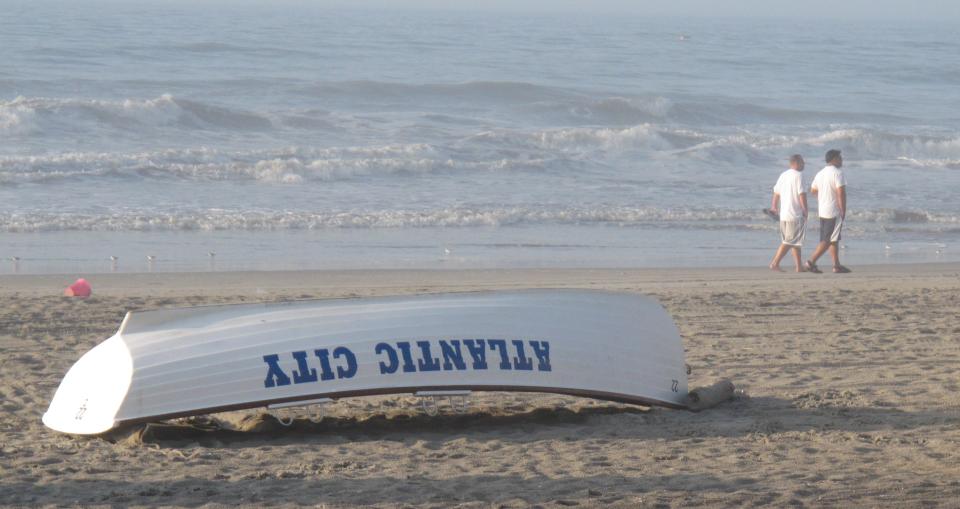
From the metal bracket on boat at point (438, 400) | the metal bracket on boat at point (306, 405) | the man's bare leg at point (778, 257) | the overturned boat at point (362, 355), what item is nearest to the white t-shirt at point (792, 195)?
the man's bare leg at point (778, 257)

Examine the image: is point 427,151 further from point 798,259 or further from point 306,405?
point 306,405

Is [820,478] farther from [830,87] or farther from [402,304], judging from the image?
[830,87]

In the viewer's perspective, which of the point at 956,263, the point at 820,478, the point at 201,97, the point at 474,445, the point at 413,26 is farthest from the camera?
the point at 413,26

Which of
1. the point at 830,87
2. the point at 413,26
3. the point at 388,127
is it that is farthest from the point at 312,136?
the point at 413,26

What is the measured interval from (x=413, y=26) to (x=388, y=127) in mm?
38759

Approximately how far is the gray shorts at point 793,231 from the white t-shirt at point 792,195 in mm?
46

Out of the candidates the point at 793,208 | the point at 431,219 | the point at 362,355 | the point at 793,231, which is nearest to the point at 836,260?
the point at 793,231

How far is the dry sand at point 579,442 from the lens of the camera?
5.02 meters

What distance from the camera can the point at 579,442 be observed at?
6.04m

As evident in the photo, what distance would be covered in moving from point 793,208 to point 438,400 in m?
6.80

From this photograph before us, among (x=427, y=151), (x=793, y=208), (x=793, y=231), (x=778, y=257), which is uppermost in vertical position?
(x=427, y=151)

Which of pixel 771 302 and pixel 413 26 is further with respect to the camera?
pixel 413 26

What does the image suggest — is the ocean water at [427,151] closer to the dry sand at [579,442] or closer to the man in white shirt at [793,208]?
the man in white shirt at [793,208]

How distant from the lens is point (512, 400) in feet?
23.1
